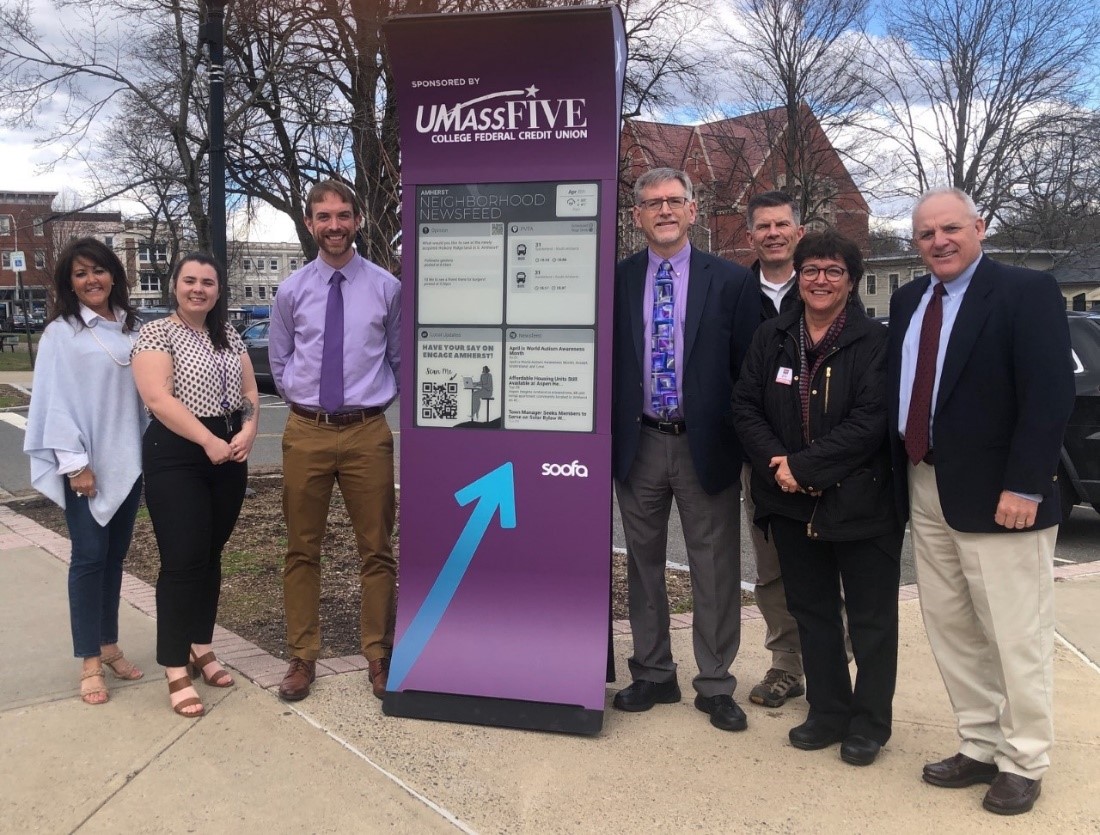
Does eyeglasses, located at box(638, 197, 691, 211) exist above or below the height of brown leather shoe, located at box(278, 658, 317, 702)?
above

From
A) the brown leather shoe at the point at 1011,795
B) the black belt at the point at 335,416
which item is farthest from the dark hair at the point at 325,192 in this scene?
the brown leather shoe at the point at 1011,795

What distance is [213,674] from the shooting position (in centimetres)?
404

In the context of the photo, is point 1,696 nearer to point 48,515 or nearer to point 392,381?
point 392,381

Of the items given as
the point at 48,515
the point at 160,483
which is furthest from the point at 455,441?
the point at 48,515

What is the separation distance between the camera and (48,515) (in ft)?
25.8

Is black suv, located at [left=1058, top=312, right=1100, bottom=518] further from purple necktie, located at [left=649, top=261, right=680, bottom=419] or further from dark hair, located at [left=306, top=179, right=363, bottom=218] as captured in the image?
dark hair, located at [left=306, top=179, right=363, bottom=218]

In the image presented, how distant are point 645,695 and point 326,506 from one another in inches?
64.6

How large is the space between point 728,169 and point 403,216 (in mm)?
30117

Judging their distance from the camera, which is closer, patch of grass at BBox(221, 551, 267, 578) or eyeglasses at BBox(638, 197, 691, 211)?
eyeglasses at BBox(638, 197, 691, 211)

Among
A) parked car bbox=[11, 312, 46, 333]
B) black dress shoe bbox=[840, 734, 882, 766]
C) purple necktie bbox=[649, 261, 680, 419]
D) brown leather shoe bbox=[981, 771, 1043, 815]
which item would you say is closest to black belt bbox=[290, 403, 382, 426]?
purple necktie bbox=[649, 261, 680, 419]

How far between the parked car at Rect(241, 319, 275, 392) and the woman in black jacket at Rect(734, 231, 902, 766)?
48.0 feet

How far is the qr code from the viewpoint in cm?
392

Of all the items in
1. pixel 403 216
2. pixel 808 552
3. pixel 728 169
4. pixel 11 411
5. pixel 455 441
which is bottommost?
pixel 11 411

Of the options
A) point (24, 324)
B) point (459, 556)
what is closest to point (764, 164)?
point (459, 556)
